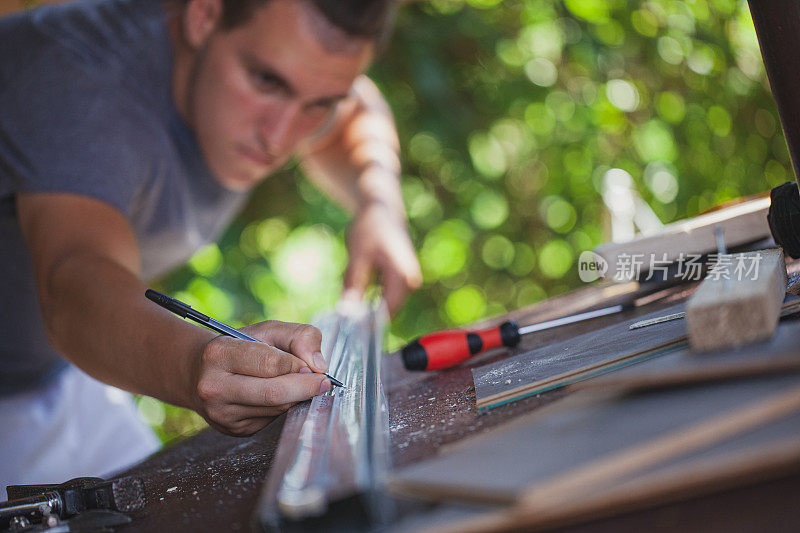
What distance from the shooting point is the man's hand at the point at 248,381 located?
843 millimetres

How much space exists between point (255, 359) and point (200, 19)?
4.34 feet

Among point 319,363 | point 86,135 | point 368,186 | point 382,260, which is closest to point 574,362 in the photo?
point 319,363

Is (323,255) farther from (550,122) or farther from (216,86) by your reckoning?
(216,86)

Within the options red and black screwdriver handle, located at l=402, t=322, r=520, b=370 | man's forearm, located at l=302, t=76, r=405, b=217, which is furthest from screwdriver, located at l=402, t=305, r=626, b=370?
man's forearm, located at l=302, t=76, r=405, b=217

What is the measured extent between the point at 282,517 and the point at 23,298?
146cm

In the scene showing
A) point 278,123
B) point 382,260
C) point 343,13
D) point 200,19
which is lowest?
point 382,260

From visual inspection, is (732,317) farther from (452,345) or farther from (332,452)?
(452,345)

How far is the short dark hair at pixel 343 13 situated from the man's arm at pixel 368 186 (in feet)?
2.09

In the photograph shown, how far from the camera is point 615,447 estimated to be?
470 millimetres

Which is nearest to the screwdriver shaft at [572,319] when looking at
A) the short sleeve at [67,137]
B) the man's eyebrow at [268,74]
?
the short sleeve at [67,137]

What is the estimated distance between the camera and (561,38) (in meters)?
3.45

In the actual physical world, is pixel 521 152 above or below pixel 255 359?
above

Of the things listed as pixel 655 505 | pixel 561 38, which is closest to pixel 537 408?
pixel 655 505

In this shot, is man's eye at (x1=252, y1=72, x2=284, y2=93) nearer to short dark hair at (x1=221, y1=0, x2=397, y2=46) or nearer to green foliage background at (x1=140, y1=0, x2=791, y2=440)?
short dark hair at (x1=221, y1=0, x2=397, y2=46)
